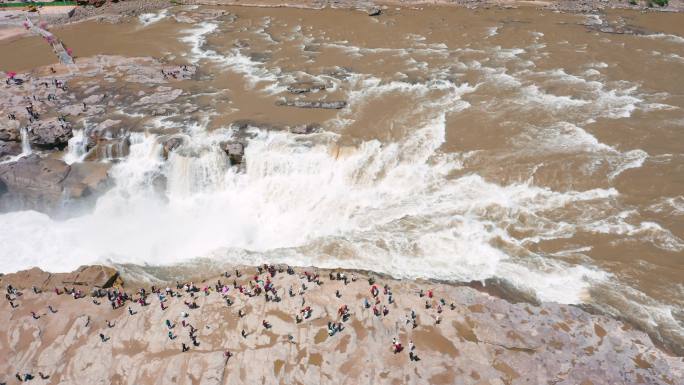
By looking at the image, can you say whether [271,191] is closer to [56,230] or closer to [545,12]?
[56,230]

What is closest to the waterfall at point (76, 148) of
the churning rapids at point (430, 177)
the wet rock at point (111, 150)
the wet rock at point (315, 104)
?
the churning rapids at point (430, 177)

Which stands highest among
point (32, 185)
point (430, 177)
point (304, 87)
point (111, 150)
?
point (304, 87)

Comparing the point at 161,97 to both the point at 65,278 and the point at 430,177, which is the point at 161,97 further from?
the point at 430,177

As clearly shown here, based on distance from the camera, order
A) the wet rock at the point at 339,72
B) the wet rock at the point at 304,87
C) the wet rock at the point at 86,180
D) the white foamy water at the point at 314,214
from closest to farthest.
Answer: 1. the white foamy water at the point at 314,214
2. the wet rock at the point at 86,180
3. the wet rock at the point at 304,87
4. the wet rock at the point at 339,72

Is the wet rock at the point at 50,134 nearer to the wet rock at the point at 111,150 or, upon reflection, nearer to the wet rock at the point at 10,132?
the wet rock at the point at 10,132

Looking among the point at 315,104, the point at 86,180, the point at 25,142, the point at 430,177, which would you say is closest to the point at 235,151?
the point at 315,104

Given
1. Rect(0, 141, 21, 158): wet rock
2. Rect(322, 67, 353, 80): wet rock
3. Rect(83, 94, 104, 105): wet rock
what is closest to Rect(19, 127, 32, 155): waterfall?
Rect(0, 141, 21, 158): wet rock

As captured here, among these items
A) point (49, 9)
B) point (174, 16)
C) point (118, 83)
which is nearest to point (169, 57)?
point (118, 83)

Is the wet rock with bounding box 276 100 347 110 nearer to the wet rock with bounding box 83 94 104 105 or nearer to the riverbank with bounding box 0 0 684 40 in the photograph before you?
the wet rock with bounding box 83 94 104 105
